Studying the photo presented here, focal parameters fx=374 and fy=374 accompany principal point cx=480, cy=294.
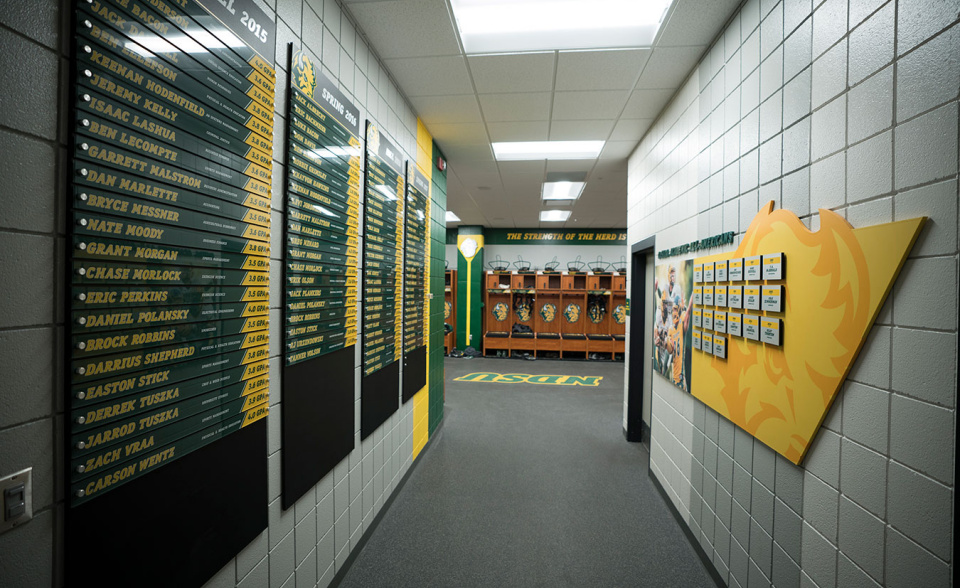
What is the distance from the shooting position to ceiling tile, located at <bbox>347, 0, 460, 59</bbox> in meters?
1.87

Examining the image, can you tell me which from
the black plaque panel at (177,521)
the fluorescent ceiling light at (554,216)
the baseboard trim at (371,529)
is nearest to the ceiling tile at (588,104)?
the black plaque panel at (177,521)

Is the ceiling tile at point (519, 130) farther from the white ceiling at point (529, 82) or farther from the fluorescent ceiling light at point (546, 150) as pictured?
the fluorescent ceiling light at point (546, 150)

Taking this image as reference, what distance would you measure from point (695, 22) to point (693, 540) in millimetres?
2876

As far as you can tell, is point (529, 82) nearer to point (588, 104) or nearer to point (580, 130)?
point (588, 104)

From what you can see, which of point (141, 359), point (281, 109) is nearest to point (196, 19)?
point (281, 109)

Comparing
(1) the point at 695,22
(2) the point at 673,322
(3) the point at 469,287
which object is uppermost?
A: (1) the point at 695,22

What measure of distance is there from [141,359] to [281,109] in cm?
102

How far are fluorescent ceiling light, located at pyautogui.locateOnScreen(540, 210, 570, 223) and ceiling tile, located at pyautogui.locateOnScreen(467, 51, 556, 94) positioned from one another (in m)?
4.36

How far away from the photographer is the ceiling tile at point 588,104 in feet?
8.83

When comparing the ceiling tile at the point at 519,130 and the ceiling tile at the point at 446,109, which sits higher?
the ceiling tile at the point at 519,130

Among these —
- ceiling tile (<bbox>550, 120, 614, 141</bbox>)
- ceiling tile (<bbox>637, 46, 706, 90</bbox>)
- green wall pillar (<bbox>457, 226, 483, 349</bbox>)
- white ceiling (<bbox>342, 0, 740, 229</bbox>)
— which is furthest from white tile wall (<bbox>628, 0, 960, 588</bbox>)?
green wall pillar (<bbox>457, 226, 483, 349</bbox>)

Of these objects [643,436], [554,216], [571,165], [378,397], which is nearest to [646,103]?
[571,165]

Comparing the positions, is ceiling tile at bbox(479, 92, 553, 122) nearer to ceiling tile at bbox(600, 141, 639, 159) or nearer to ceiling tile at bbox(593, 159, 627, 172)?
ceiling tile at bbox(600, 141, 639, 159)

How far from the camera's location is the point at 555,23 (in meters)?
2.05
